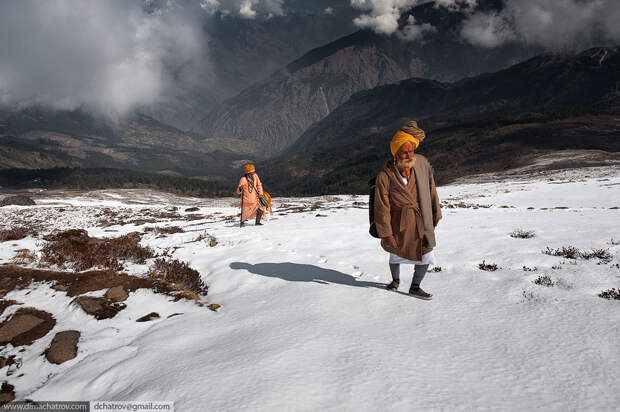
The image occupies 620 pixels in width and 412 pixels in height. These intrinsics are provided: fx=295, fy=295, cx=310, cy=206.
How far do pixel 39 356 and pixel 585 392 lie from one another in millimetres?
5964

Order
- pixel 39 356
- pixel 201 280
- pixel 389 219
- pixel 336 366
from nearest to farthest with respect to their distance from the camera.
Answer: pixel 336 366
pixel 39 356
pixel 389 219
pixel 201 280

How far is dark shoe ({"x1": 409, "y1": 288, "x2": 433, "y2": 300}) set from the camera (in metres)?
4.70

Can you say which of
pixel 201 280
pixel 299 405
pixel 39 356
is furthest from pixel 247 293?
pixel 299 405

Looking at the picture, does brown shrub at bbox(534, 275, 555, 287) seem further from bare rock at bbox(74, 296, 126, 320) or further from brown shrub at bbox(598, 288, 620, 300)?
bare rock at bbox(74, 296, 126, 320)

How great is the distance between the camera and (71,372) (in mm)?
3473

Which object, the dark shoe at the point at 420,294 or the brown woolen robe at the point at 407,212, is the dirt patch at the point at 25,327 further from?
the dark shoe at the point at 420,294

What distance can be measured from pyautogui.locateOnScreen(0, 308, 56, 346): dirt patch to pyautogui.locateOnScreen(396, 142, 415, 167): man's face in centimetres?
612

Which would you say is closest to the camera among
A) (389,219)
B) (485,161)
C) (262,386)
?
(262,386)

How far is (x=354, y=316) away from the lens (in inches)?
164

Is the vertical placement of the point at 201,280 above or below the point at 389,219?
below

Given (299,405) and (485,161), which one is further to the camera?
(485,161)

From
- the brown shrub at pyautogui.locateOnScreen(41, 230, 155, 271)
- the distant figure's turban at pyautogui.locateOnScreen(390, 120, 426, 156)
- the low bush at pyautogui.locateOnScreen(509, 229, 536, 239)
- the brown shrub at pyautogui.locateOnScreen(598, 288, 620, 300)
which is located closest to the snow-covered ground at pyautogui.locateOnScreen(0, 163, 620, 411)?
the brown shrub at pyautogui.locateOnScreen(598, 288, 620, 300)

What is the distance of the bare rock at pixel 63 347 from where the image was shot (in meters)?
3.84

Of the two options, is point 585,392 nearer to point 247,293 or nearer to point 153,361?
point 153,361
